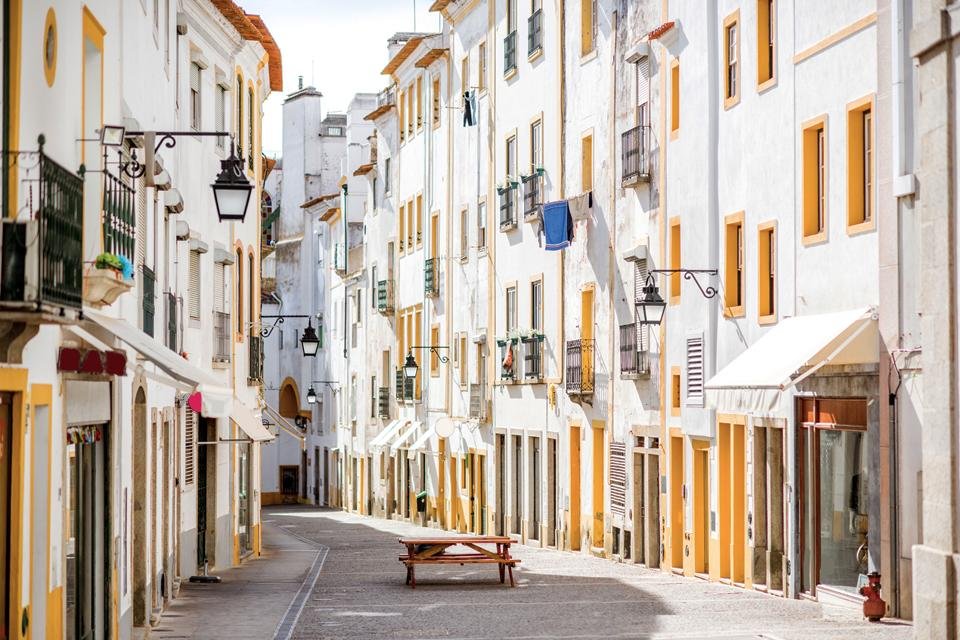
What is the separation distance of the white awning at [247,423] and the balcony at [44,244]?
1757cm

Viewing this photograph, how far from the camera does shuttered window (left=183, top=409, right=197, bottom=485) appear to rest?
91.0 ft

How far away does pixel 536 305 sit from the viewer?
3938cm

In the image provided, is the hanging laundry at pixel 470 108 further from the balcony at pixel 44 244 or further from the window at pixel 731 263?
the balcony at pixel 44 244

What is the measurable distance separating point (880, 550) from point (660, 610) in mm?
2971

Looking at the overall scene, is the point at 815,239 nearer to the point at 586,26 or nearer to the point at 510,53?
the point at 586,26

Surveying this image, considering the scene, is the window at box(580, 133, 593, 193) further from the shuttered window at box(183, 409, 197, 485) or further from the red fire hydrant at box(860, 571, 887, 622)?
the red fire hydrant at box(860, 571, 887, 622)

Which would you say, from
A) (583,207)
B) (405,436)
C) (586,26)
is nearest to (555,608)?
(583,207)

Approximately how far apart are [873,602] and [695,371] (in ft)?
28.0

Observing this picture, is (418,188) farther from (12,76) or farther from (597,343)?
(12,76)

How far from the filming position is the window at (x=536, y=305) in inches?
1526

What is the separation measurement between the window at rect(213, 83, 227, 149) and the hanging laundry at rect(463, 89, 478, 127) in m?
13.0

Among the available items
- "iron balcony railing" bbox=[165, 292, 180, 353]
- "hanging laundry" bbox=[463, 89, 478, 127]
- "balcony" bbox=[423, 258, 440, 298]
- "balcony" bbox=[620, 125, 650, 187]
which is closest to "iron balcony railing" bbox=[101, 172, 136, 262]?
"iron balcony railing" bbox=[165, 292, 180, 353]

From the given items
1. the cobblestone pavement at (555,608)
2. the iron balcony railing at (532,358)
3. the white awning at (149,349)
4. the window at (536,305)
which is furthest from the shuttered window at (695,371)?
the white awning at (149,349)

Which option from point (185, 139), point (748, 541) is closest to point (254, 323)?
point (185, 139)
